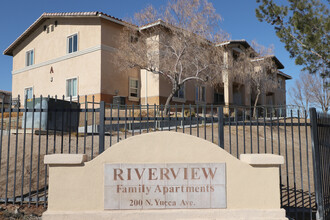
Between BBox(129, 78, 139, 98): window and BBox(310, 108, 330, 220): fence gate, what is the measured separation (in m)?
17.5

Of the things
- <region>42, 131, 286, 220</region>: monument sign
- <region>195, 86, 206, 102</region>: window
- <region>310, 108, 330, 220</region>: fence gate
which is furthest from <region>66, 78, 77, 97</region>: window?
<region>310, 108, 330, 220</region>: fence gate

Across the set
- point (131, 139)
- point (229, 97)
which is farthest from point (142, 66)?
point (131, 139)

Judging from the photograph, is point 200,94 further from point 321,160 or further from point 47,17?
point 321,160

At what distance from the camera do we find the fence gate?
6.25 m

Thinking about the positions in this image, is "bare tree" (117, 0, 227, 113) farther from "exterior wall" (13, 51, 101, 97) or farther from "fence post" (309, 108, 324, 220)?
"fence post" (309, 108, 324, 220)

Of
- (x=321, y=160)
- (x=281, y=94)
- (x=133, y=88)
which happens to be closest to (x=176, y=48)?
(x=133, y=88)

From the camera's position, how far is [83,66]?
74.2ft

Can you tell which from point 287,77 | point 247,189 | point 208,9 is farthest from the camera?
point 287,77

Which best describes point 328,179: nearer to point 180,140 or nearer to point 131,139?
point 180,140

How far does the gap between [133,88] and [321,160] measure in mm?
18148

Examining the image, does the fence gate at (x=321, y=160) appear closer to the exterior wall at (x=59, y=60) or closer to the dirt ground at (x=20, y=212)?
the dirt ground at (x=20, y=212)

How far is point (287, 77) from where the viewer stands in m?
41.2

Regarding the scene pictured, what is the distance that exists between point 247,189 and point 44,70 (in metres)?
24.2

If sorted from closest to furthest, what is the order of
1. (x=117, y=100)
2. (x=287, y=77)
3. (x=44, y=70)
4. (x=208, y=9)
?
(x=208, y=9)
(x=117, y=100)
(x=44, y=70)
(x=287, y=77)
